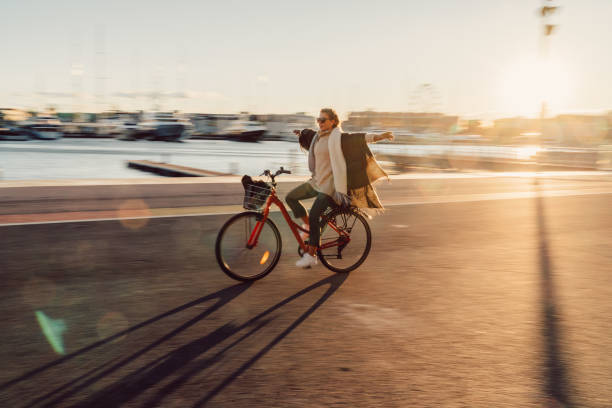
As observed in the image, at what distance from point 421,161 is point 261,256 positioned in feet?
101

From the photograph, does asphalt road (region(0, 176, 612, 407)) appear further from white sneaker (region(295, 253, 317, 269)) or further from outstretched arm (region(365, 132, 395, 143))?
outstretched arm (region(365, 132, 395, 143))

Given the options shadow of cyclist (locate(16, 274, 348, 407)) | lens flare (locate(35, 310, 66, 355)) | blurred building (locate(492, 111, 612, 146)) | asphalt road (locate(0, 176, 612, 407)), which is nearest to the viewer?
shadow of cyclist (locate(16, 274, 348, 407))

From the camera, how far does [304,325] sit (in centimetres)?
452

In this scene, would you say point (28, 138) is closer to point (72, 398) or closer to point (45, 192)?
point (45, 192)

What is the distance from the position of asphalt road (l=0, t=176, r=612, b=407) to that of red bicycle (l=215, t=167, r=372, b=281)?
0.59 ft

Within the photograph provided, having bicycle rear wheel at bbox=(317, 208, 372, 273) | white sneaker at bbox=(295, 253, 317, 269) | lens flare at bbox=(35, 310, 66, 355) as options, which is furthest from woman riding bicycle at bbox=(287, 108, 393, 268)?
lens flare at bbox=(35, 310, 66, 355)

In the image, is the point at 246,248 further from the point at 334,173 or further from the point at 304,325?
the point at 304,325

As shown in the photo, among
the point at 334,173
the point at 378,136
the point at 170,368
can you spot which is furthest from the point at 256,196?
the point at 170,368

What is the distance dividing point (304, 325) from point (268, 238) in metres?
1.59

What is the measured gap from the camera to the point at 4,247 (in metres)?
7.46

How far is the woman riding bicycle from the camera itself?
19.1 feet

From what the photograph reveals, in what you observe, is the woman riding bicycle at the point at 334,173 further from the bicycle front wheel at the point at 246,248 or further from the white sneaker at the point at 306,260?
the bicycle front wheel at the point at 246,248

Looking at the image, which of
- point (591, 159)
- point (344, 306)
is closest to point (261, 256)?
point (344, 306)

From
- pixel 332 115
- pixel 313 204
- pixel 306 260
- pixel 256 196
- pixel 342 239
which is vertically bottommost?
pixel 306 260
